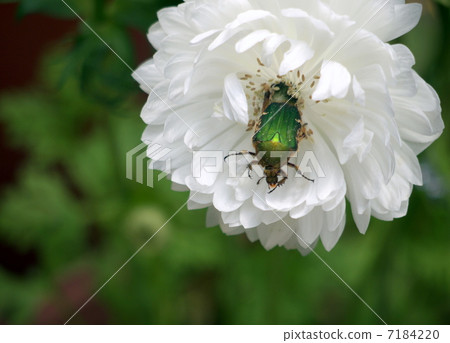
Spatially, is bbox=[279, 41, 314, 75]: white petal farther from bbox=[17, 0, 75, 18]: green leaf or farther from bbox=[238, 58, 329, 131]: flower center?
bbox=[17, 0, 75, 18]: green leaf

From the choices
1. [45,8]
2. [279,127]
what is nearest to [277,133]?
[279,127]

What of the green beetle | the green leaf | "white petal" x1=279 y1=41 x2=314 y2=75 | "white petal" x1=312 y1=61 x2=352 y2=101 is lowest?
the green beetle

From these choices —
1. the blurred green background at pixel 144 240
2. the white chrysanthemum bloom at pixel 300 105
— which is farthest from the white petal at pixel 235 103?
the blurred green background at pixel 144 240

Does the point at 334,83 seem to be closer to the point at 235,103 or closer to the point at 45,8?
the point at 235,103

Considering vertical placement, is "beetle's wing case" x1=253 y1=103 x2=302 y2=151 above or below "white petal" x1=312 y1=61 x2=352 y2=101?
below

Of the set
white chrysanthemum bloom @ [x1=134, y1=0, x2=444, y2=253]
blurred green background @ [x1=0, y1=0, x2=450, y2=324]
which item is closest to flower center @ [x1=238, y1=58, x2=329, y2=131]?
white chrysanthemum bloom @ [x1=134, y1=0, x2=444, y2=253]

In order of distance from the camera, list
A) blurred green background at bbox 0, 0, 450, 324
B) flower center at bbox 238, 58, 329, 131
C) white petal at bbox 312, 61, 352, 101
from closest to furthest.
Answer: white petal at bbox 312, 61, 352, 101, flower center at bbox 238, 58, 329, 131, blurred green background at bbox 0, 0, 450, 324

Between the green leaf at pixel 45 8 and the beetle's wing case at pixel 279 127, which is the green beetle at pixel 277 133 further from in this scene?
the green leaf at pixel 45 8
